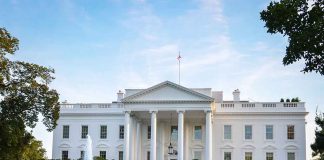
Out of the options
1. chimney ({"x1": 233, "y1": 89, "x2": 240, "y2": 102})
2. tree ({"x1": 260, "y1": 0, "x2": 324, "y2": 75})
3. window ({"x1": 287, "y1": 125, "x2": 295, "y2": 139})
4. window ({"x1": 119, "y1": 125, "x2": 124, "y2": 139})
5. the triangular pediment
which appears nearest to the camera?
tree ({"x1": 260, "y1": 0, "x2": 324, "y2": 75})

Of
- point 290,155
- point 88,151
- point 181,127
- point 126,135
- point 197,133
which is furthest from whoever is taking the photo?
point 197,133

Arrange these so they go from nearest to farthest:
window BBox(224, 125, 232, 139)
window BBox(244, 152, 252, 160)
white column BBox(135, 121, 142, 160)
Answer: window BBox(244, 152, 252, 160)
window BBox(224, 125, 232, 139)
white column BBox(135, 121, 142, 160)

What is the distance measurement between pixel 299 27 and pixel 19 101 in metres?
20.6

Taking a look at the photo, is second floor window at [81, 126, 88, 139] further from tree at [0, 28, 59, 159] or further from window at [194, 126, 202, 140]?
tree at [0, 28, 59, 159]

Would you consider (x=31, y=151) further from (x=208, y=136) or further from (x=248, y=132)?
(x=248, y=132)

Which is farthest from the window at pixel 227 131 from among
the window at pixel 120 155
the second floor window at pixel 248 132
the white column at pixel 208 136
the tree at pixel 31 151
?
the tree at pixel 31 151

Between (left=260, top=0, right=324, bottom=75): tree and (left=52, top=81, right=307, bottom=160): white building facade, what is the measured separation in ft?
105

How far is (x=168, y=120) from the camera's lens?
5375 centimetres

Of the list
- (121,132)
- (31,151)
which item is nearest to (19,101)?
(31,151)

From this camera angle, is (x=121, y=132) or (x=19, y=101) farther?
(x=121, y=132)

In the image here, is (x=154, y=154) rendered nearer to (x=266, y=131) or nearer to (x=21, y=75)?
(x=266, y=131)

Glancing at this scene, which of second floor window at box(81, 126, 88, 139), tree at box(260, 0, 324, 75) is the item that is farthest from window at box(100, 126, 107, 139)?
tree at box(260, 0, 324, 75)

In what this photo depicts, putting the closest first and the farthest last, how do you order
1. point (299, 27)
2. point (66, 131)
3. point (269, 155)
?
point (299, 27) → point (269, 155) → point (66, 131)

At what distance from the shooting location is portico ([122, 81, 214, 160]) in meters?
49.1
